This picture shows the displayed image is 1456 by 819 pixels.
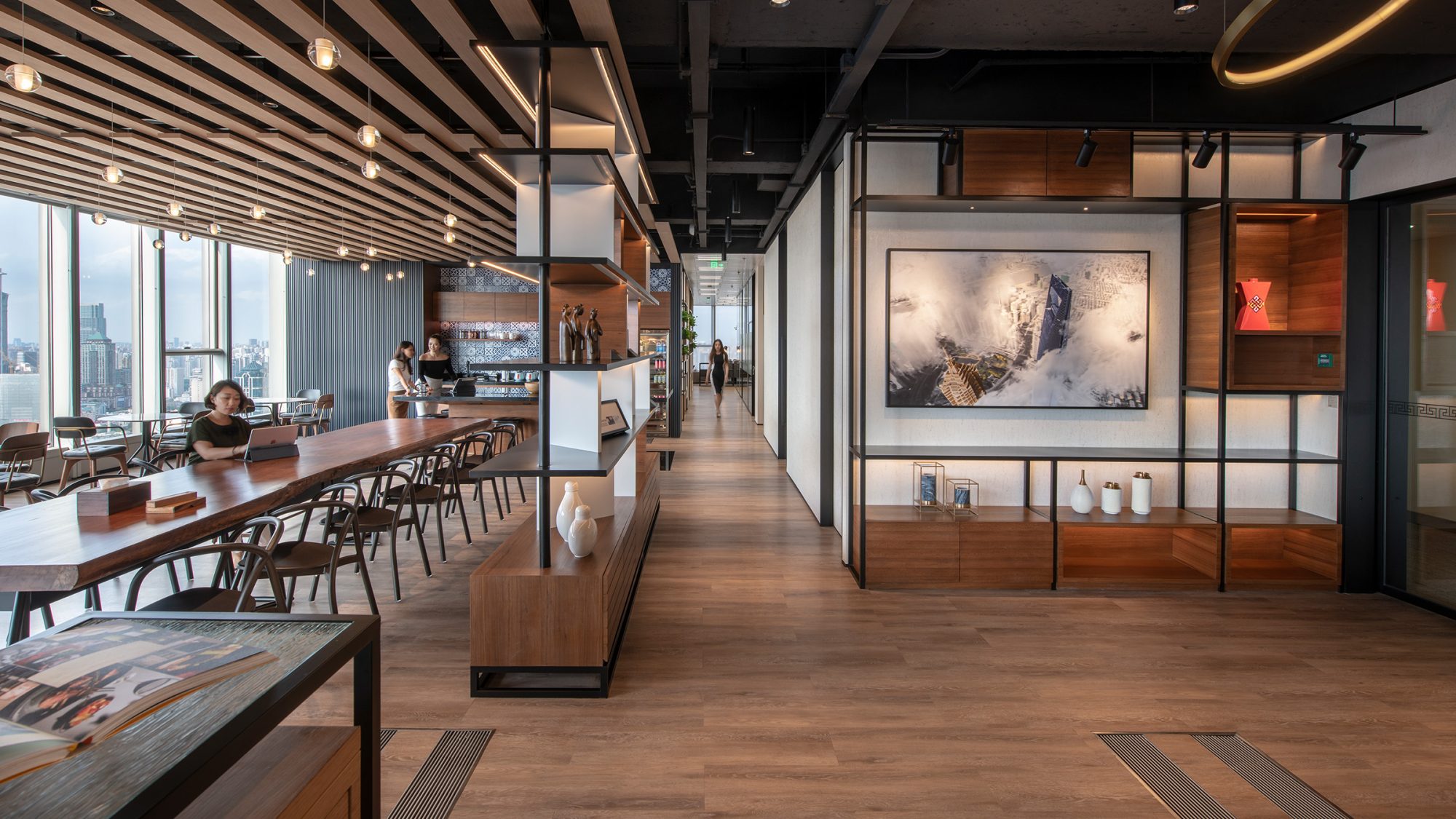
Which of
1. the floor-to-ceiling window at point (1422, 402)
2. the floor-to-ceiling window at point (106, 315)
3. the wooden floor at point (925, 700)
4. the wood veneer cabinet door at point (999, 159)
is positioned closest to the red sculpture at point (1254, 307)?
the floor-to-ceiling window at point (1422, 402)

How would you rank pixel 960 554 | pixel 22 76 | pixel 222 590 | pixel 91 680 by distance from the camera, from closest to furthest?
pixel 91 680 → pixel 222 590 → pixel 22 76 → pixel 960 554

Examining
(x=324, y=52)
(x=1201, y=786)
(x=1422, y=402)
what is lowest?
(x=1201, y=786)

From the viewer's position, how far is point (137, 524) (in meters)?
2.93

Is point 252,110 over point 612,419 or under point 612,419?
over

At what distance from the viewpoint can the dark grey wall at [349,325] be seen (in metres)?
12.6

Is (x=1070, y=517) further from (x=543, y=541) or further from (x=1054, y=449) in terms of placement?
(x=543, y=541)

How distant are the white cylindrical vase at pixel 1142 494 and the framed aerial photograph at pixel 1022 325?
0.50 metres

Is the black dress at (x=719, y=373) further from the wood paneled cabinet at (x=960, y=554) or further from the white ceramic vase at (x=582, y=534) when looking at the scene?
the white ceramic vase at (x=582, y=534)

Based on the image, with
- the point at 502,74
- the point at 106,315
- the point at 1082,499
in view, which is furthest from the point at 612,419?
the point at 106,315

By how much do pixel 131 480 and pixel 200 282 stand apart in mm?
8762

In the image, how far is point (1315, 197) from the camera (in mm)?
4621

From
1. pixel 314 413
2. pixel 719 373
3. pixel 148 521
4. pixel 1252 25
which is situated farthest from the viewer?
pixel 719 373

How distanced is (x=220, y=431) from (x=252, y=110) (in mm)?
2084

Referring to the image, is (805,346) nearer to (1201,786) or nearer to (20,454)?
(1201,786)
